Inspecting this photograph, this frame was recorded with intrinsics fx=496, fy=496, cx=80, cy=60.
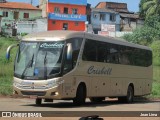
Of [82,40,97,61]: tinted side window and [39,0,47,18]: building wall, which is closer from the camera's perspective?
[82,40,97,61]: tinted side window

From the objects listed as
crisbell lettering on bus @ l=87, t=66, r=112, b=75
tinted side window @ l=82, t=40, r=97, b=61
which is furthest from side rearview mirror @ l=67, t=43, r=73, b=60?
crisbell lettering on bus @ l=87, t=66, r=112, b=75

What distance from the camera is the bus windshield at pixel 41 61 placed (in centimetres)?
1619

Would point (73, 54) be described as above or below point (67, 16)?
below

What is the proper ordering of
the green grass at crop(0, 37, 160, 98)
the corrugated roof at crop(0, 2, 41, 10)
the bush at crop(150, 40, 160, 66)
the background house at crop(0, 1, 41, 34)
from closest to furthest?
1. the green grass at crop(0, 37, 160, 98)
2. the bush at crop(150, 40, 160, 66)
3. the background house at crop(0, 1, 41, 34)
4. the corrugated roof at crop(0, 2, 41, 10)

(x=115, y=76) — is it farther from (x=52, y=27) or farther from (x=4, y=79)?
(x=52, y=27)

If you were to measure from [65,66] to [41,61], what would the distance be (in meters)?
0.81

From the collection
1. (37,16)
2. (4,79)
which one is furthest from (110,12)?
(4,79)

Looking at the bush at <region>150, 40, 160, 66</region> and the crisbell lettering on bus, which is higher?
the crisbell lettering on bus

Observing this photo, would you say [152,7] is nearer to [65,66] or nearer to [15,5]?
[15,5]

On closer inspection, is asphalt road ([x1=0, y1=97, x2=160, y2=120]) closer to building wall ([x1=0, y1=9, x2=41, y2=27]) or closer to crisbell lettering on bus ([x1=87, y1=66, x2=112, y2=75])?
crisbell lettering on bus ([x1=87, y1=66, x2=112, y2=75])

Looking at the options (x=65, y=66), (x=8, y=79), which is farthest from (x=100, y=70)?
(x=8, y=79)

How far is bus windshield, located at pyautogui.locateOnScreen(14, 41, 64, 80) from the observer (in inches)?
637

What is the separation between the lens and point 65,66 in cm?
1636

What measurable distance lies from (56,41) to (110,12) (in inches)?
2244
